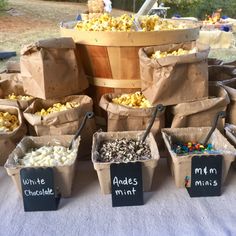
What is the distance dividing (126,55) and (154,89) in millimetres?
230

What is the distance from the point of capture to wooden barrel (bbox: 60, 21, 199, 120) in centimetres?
141

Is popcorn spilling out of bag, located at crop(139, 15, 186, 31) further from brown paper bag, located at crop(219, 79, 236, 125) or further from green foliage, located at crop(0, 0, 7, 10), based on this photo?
green foliage, located at crop(0, 0, 7, 10)

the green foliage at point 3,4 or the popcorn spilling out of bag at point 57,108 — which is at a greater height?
the popcorn spilling out of bag at point 57,108

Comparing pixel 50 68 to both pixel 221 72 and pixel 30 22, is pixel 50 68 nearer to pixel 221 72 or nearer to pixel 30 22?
pixel 221 72

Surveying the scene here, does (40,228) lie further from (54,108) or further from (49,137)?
(54,108)

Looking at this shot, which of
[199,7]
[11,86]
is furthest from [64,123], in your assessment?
[199,7]

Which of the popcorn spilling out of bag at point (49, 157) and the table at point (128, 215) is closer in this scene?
the table at point (128, 215)

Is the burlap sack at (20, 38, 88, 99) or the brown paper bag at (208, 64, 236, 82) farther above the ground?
the burlap sack at (20, 38, 88, 99)

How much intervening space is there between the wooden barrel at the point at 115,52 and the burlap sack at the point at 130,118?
0.19 m

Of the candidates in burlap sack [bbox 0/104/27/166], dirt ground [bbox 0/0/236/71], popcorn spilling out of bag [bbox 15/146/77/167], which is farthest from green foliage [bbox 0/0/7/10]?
popcorn spilling out of bag [bbox 15/146/77/167]

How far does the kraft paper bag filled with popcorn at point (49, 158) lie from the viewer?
1.05m

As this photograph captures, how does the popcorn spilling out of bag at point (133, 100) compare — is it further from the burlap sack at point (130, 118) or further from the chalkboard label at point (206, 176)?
the chalkboard label at point (206, 176)

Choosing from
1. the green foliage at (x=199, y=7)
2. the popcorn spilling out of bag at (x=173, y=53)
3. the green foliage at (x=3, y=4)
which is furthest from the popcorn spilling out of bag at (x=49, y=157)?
the green foliage at (x=199, y=7)

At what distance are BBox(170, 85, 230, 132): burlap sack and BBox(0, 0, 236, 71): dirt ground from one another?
14.0ft
